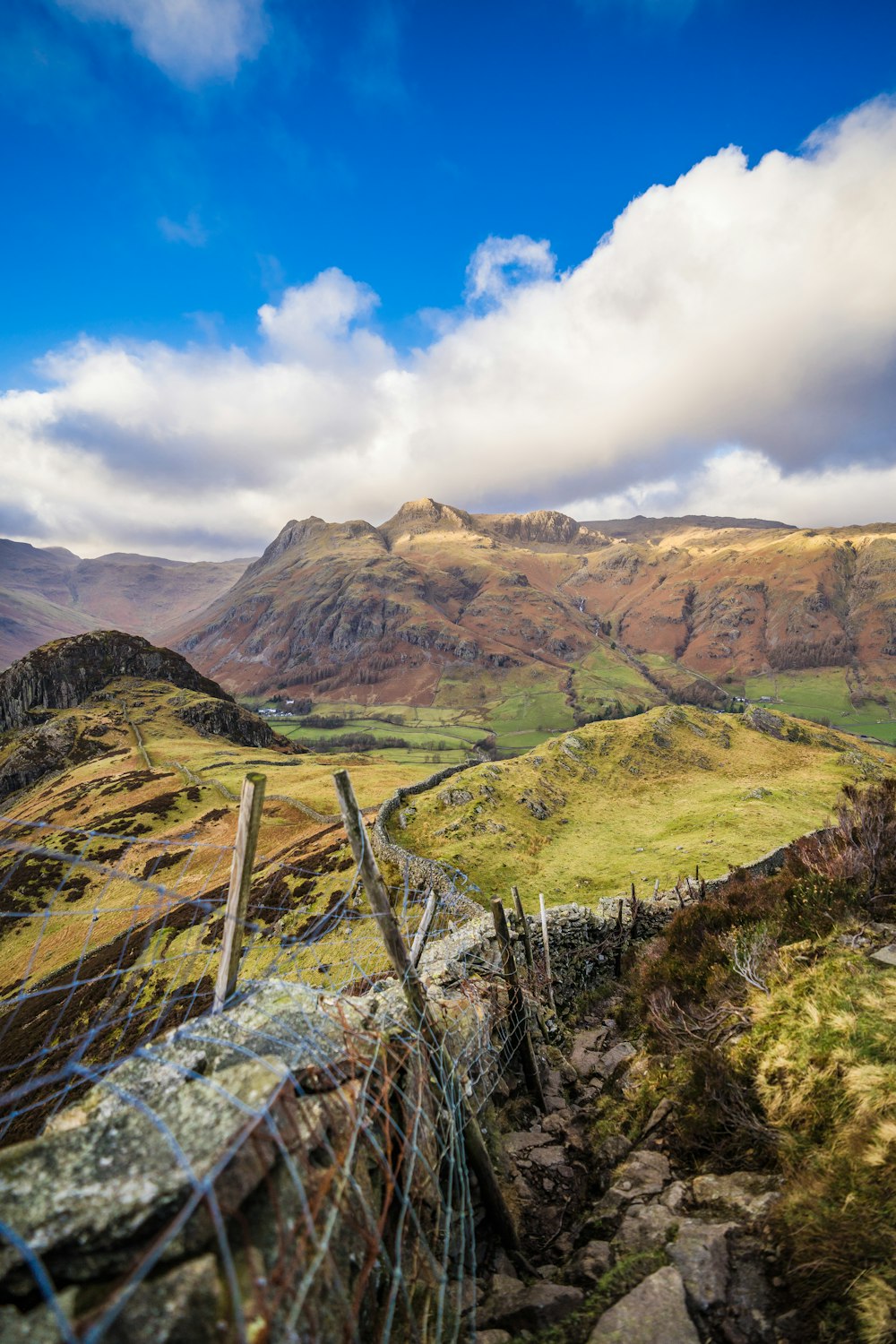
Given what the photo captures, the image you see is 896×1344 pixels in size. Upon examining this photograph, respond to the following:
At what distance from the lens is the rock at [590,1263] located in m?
5.25

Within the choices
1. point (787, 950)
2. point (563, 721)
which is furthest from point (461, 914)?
point (563, 721)

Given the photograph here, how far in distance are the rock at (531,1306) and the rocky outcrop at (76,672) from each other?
128413 millimetres

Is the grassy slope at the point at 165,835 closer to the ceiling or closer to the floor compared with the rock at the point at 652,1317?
closer to the floor

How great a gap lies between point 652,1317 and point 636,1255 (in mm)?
799

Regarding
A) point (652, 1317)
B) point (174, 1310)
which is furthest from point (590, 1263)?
point (174, 1310)

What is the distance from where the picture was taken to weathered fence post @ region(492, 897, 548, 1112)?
31.5 feet

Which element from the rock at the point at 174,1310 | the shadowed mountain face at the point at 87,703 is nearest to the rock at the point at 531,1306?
the rock at the point at 174,1310

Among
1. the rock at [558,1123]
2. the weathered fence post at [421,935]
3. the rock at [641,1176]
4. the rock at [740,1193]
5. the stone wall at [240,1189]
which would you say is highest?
the stone wall at [240,1189]

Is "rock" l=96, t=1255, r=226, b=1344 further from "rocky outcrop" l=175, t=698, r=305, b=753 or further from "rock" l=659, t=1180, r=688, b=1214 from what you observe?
"rocky outcrop" l=175, t=698, r=305, b=753

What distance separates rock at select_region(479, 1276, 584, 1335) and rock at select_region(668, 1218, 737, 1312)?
105cm

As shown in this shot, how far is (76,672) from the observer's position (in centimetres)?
12231

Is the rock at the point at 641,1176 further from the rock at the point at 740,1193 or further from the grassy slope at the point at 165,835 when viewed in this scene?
the grassy slope at the point at 165,835

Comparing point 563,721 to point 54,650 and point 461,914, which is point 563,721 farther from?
point 461,914

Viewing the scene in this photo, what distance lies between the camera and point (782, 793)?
119 ft
